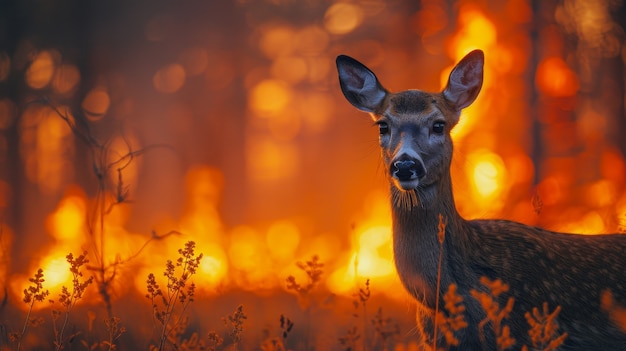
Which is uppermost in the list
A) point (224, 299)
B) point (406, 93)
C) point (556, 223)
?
point (406, 93)

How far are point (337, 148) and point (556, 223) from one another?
6983mm

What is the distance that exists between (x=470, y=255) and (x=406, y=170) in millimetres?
627

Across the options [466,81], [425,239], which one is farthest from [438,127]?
[425,239]

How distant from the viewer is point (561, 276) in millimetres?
5207

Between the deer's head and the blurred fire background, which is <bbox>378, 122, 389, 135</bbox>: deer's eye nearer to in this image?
the deer's head

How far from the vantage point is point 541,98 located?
41.5ft

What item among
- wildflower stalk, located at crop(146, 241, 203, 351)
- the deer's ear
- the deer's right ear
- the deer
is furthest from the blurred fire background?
wildflower stalk, located at crop(146, 241, 203, 351)

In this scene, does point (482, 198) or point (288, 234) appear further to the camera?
point (288, 234)

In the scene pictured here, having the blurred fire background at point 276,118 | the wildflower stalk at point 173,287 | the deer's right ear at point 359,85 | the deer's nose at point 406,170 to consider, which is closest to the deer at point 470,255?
the deer's nose at point 406,170

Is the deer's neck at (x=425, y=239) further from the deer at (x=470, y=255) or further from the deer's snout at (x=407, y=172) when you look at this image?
the deer's snout at (x=407, y=172)

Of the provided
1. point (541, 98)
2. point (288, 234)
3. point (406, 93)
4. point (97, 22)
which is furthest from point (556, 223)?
point (97, 22)

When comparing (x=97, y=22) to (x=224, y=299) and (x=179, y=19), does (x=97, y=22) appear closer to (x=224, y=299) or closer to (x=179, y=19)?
(x=179, y=19)

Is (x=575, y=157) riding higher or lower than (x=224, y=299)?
higher

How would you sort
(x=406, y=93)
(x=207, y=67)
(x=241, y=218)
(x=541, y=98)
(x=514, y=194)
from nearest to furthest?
(x=406, y=93) → (x=514, y=194) → (x=541, y=98) → (x=241, y=218) → (x=207, y=67)
